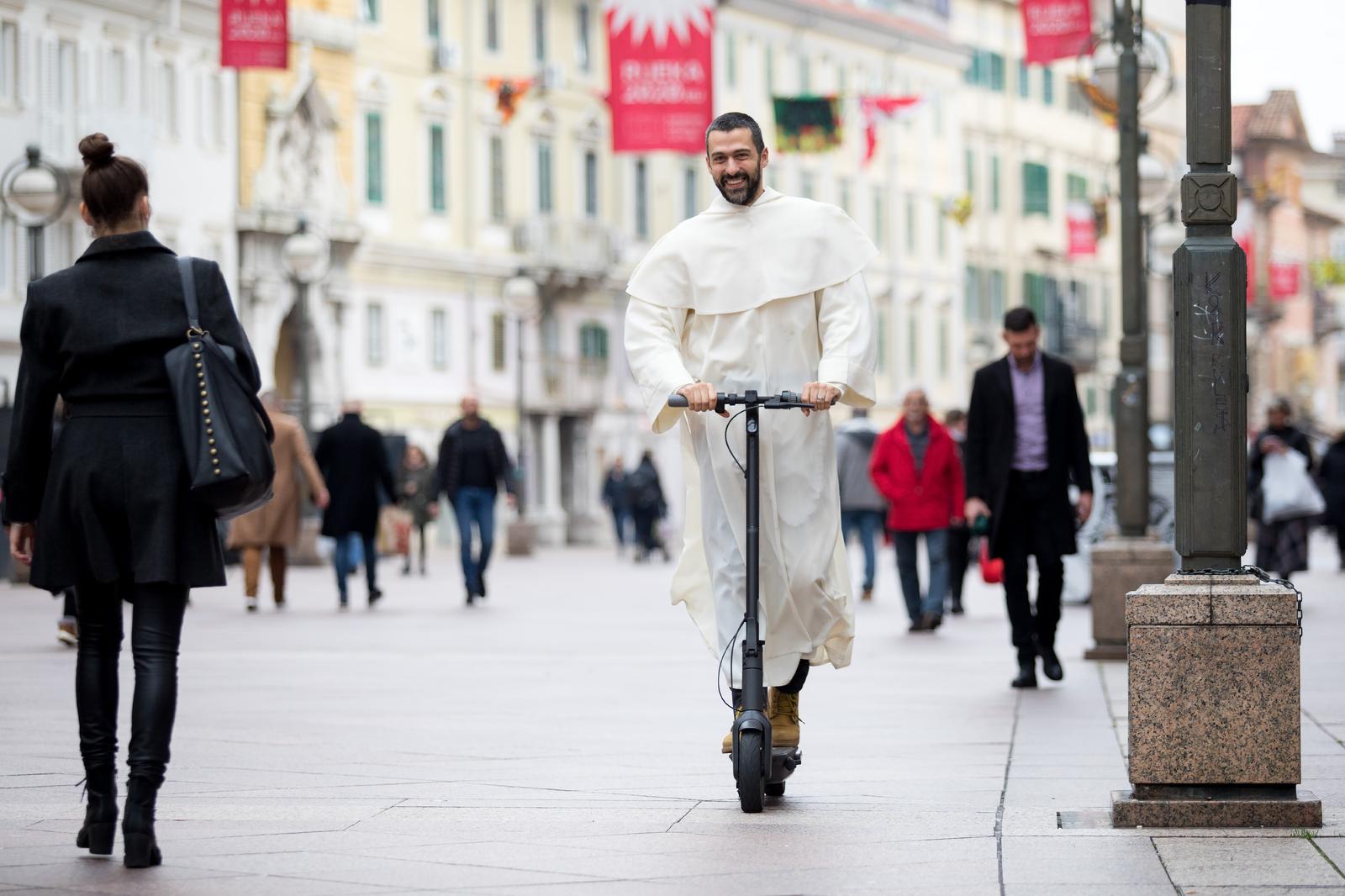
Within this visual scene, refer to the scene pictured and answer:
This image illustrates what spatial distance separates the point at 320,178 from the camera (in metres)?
51.4

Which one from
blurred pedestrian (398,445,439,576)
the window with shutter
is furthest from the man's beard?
the window with shutter

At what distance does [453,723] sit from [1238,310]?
15.7 ft

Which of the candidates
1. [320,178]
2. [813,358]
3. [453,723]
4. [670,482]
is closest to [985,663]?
[453,723]

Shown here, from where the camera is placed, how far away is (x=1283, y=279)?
66.9 meters

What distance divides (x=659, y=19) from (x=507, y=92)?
27.4 m

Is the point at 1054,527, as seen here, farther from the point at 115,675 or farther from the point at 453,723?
the point at 115,675

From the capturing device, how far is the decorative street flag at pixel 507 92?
53.2 meters

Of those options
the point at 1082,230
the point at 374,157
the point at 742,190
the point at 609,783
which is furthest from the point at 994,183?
the point at 742,190

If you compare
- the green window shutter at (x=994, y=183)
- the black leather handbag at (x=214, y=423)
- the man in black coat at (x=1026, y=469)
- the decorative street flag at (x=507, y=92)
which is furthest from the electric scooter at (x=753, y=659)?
the green window shutter at (x=994, y=183)

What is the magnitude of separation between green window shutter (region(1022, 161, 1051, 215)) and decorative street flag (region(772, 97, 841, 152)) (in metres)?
44.4

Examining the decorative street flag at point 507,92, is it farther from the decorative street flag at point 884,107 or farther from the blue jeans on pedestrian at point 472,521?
the blue jeans on pedestrian at point 472,521

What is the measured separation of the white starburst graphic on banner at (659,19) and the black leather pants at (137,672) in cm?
1898

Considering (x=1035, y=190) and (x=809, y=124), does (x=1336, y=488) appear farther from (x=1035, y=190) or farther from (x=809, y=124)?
(x=1035, y=190)

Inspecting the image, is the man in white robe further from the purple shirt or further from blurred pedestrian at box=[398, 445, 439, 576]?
blurred pedestrian at box=[398, 445, 439, 576]
